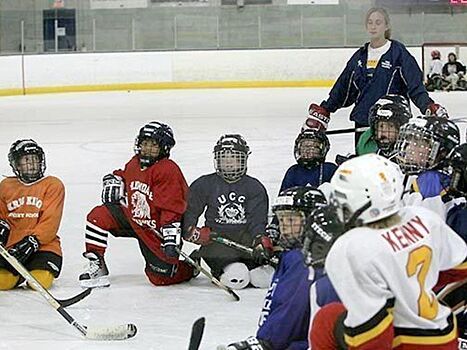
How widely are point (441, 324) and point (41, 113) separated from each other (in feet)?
28.5

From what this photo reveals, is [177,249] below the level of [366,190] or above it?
below

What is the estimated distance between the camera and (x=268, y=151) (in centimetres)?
682

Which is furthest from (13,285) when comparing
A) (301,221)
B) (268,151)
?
(268,151)

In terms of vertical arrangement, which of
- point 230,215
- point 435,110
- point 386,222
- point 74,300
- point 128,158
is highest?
point 435,110

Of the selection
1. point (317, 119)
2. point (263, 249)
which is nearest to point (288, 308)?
point (263, 249)

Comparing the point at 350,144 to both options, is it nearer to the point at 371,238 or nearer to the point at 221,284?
the point at 221,284

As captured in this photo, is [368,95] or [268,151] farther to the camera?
[268,151]

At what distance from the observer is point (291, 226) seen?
2357 mm

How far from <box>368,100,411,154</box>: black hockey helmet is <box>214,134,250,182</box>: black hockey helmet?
486 millimetres

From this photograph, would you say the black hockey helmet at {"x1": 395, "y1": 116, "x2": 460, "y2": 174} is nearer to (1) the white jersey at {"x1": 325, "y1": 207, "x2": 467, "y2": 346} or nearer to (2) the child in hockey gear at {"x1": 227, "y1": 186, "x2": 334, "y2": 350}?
(2) the child in hockey gear at {"x1": 227, "y1": 186, "x2": 334, "y2": 350}

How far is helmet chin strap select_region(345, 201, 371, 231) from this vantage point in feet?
5.93

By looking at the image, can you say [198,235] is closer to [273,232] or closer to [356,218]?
[273,232]

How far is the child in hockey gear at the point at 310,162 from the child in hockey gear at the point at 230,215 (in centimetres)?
13

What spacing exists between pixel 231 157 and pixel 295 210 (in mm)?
1291
